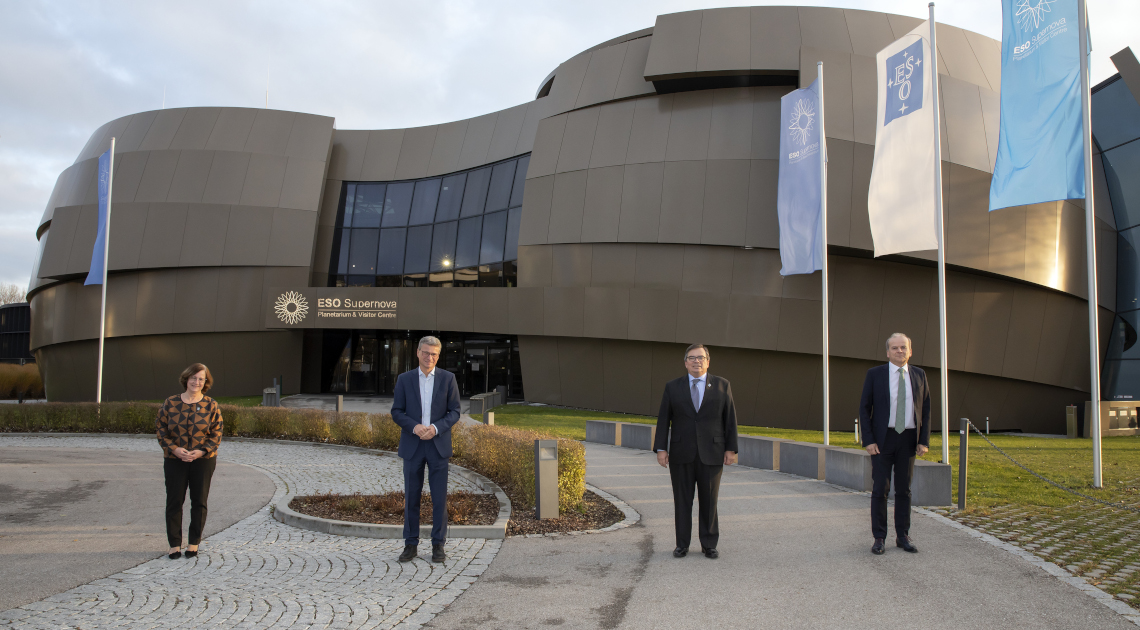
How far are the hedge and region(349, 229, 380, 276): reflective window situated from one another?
12626mm

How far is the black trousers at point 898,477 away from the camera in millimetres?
6391

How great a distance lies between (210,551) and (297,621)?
246 cm

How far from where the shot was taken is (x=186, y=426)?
6141 millimetres

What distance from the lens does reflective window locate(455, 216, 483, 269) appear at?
27797mm

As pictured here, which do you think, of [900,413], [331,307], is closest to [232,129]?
[331,307]

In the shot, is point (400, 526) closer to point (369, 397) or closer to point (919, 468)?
point (919, 468)

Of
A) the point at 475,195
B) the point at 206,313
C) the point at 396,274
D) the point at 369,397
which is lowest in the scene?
the point at 369,397

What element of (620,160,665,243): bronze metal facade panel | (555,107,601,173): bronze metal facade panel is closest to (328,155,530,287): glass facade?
(555,107,601,173): bronze metal facade panel

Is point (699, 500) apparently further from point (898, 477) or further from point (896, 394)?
point (896, 394)

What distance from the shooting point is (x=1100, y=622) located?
4.46 metres

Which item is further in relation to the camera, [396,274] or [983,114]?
[396,274]

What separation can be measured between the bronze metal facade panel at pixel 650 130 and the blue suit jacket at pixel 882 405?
1719 cm

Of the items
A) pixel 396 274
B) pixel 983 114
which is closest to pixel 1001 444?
pixel 983 114

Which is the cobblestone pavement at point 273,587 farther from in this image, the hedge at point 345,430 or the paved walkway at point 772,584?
the hedge at point 345,430
